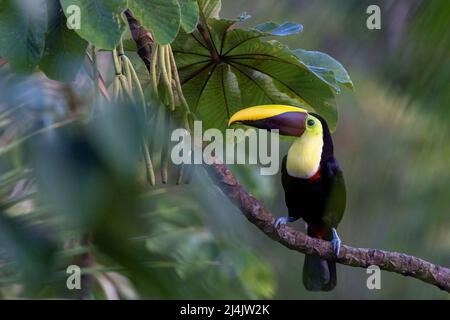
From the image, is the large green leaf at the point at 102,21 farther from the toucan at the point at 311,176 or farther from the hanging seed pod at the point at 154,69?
the toucan at the point at 311,176

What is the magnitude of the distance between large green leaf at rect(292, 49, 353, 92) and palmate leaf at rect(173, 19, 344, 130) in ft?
0.04

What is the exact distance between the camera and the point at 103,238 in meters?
0.92

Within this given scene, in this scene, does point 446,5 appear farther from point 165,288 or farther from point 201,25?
point 165,288

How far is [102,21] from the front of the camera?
111cm

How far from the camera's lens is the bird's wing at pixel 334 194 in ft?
5.70

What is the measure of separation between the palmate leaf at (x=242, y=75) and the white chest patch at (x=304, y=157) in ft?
0.40

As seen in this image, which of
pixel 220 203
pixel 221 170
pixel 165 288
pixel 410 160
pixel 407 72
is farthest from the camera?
pixel 410 160

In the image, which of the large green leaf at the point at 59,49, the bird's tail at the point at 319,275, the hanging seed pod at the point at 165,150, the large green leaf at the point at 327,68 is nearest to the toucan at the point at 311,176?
the bird's tail at the point at 319,275

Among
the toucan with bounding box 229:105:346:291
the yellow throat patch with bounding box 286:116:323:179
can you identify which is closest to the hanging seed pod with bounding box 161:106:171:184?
the toucan with bounding box 229:105:346:291

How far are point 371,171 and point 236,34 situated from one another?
2.99 ft

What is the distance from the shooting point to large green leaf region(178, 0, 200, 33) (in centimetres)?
118

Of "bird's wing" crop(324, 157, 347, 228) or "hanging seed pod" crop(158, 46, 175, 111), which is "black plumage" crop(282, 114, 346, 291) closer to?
"bird's wing" crop(324, 157, 347, 228)

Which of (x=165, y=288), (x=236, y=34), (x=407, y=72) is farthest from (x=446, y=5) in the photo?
(x=165, y=288)

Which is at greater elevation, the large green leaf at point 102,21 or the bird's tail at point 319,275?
the large green leaf at point 102,21
